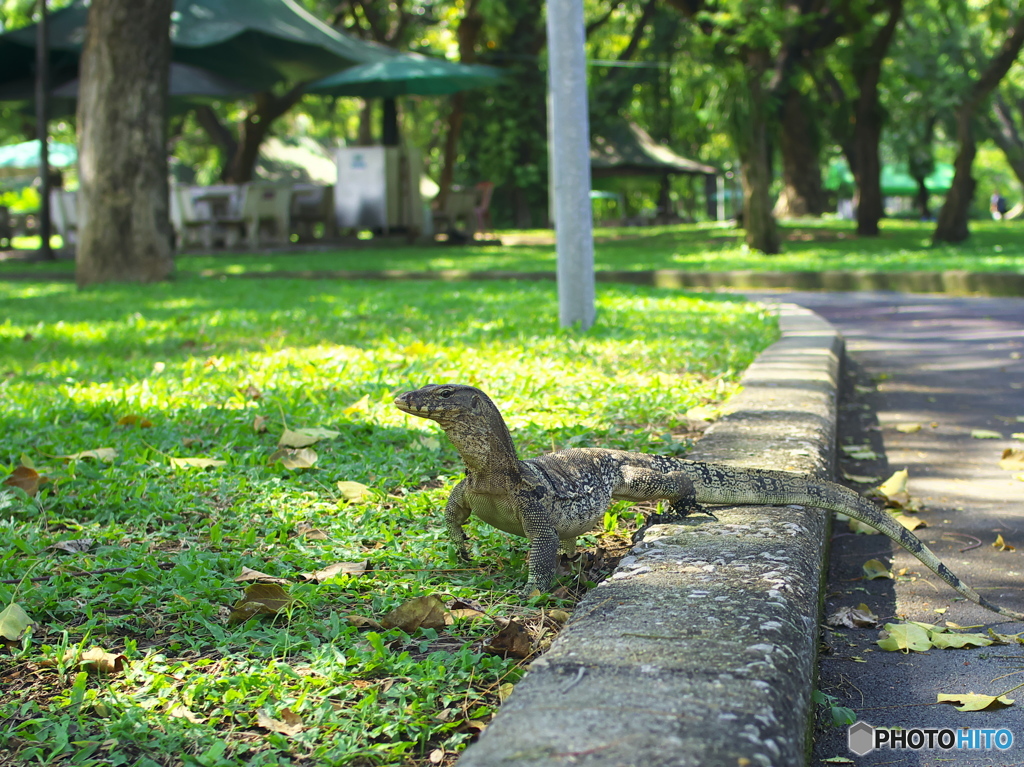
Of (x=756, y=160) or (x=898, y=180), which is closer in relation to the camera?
(x=756, y=160)

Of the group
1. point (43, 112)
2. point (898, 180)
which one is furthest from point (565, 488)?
point (898, 180)

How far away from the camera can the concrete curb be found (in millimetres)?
10383

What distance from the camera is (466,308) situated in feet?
27.1

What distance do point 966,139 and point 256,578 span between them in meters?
17.1

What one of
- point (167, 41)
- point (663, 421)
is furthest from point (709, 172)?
point (663, 421)

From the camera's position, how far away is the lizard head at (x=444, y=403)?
7.66 ft

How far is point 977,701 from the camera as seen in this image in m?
Answer: 2.10

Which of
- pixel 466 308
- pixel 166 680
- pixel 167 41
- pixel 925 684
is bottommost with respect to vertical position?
pixel 925 684

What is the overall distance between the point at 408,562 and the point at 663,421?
1.78 m

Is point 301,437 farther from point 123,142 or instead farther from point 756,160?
point 756,160

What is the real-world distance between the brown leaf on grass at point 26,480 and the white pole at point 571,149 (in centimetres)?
380

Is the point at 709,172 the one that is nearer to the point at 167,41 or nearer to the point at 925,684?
the point at 167,41

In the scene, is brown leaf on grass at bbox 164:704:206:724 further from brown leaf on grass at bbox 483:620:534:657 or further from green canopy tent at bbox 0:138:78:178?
green canopy tent at bbox 0:138:78:178

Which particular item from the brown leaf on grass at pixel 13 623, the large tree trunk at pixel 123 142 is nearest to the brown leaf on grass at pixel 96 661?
the brown leaf on grass at pixel 13 623
